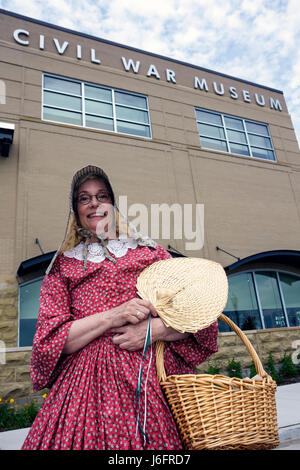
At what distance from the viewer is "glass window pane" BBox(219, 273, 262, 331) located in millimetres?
8766

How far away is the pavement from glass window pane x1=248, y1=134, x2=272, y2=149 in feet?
27.8

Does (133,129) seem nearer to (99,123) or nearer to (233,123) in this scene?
(99,123)

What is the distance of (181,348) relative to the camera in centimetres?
184

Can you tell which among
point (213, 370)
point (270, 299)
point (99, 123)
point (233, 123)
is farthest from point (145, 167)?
point (213, 370)

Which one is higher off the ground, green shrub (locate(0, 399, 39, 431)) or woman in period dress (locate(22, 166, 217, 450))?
woman in period dress (locate(22, 166, 217, 450))

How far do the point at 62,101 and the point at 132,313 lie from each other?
8.65 metres

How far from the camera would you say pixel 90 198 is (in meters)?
2.37

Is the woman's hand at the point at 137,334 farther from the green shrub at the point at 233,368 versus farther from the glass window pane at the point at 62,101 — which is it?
the glass window pane at the point at 62,101

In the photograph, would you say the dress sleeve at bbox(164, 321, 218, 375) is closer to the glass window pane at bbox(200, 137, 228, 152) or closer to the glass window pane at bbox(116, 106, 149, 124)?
the glass window pane at bbox(116, 106, 149, 124)

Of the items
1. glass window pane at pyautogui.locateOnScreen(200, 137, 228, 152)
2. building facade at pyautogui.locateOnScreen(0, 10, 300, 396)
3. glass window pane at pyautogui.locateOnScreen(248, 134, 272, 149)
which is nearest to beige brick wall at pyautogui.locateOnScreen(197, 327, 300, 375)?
building facade at pyautogui.locateOnScreen(0, 10, 300, 396)

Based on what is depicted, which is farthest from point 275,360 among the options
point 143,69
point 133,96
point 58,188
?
point 143,69

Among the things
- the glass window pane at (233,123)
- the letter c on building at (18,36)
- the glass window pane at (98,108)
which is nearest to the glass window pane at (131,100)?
the glass window pane at (98,108)
